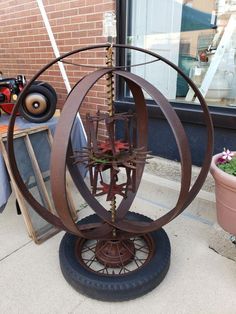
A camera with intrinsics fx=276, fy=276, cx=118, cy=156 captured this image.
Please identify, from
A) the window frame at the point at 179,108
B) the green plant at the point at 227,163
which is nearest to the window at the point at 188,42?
the window frame at the point at 179,108

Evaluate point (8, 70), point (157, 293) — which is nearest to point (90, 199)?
point (157, 293)

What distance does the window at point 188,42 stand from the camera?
242cm

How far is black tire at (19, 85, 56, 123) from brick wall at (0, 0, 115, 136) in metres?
0.65

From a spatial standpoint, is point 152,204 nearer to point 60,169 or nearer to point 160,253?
point 160,253

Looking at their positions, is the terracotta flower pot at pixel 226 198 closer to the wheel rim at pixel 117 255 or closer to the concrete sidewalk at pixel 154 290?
the concrete sidewalk at pixel 154 290

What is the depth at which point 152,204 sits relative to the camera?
255 cm

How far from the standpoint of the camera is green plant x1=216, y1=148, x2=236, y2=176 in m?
1.75

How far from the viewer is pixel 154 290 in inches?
64.2

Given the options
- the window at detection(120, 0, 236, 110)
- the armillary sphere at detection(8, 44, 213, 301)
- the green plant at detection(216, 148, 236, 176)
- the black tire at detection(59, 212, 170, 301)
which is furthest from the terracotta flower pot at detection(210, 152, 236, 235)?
the window at detection(120, 0, 236, 110)

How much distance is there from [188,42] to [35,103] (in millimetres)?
1538

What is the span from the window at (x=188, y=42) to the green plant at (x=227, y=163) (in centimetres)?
54

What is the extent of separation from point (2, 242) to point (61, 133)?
1.28 metres

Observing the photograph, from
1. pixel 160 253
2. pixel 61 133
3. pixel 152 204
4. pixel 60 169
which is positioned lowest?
pixel 152 204

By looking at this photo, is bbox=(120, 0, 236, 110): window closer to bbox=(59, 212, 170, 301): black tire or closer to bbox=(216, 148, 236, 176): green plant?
bbox=(216, 148, 236, 176): green plant
